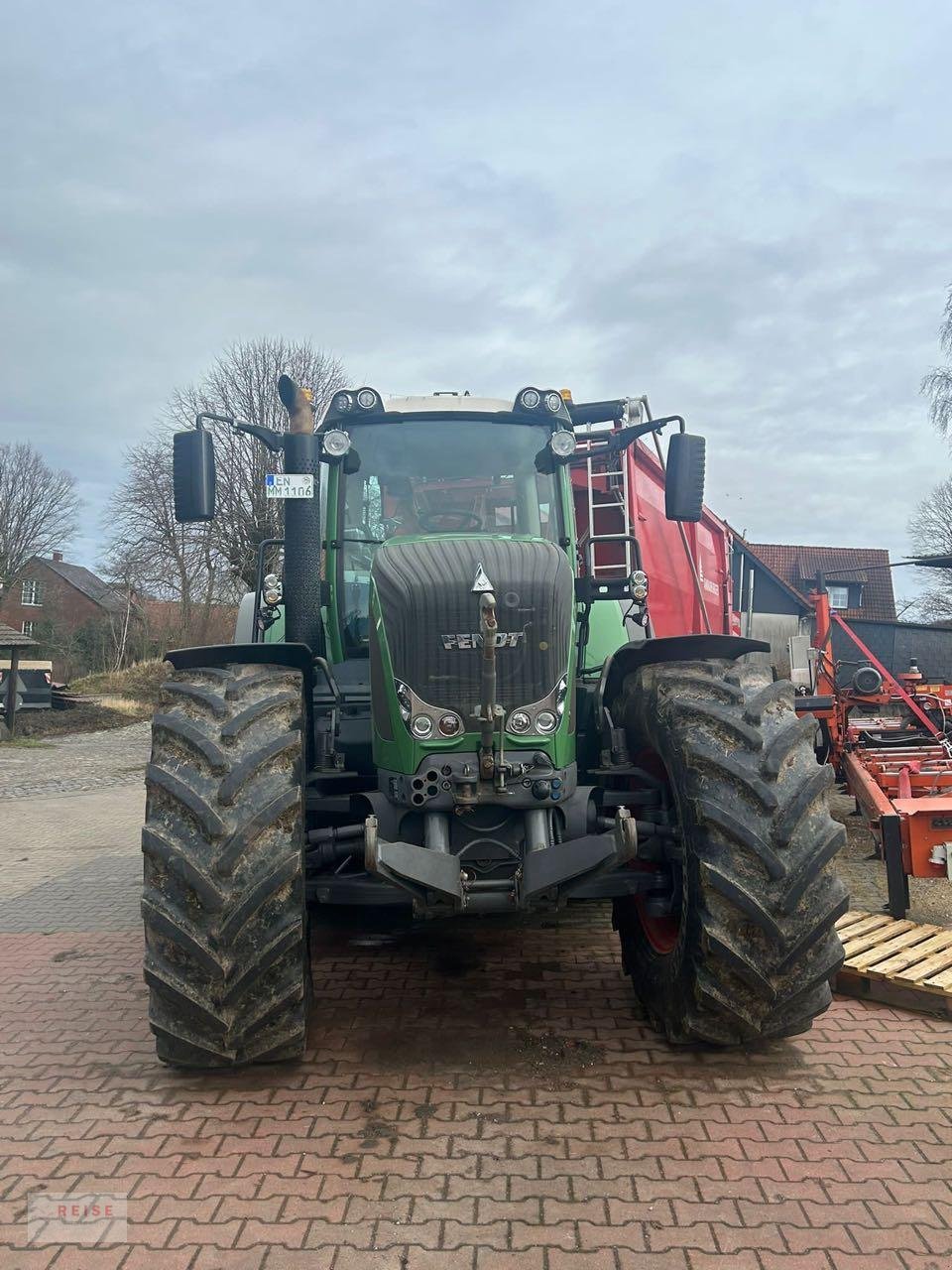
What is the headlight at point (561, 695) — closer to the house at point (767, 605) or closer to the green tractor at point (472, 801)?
the green tractor at point (472, 801)

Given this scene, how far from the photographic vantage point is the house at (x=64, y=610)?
119 ft

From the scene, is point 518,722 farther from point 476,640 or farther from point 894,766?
point 894,766

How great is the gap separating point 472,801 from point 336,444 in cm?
188

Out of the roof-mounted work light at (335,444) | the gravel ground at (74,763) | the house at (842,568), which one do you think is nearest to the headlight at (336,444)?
the roof-mounted work light at (335,444)

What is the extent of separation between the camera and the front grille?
336 centimetres

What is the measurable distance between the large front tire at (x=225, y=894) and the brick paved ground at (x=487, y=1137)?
0.29 m

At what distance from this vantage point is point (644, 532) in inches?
304

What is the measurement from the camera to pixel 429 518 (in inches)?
168

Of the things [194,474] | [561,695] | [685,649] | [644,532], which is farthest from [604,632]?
[644,532]

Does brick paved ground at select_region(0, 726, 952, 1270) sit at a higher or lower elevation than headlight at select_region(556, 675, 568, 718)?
lower

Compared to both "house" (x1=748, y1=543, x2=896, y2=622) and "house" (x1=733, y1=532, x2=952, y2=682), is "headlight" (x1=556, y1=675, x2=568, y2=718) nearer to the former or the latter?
"house" (x1=733, y1=532, x2=952, y2=682)

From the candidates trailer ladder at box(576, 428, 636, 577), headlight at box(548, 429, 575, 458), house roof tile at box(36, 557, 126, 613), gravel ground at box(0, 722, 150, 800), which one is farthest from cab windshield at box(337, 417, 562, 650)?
house roof tile at box(36, 557, 126, 613)

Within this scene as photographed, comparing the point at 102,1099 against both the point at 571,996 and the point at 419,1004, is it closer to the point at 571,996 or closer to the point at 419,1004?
the point at 419,1004

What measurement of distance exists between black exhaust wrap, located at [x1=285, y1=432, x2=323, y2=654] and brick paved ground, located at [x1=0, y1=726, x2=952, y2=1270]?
5.75 feet
